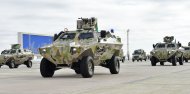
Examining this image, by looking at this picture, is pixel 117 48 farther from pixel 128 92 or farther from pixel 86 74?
pixel 128 92

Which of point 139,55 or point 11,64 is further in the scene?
point 139,55

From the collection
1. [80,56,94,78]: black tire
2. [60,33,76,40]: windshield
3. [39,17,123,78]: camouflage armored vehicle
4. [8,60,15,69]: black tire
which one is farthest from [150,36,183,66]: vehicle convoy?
[80,56,94,78]: black tire

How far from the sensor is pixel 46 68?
18812 mm

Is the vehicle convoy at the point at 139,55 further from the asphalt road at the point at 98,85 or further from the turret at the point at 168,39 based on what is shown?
the asphalt road at the point at 98,85

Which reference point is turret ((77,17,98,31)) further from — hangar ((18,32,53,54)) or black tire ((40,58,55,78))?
hangar ((18,32,53,54))

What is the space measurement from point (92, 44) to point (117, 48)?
291 centimetres

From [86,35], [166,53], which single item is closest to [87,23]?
[86,35]

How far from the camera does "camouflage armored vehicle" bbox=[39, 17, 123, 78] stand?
17750 millimetres

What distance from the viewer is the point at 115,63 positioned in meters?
21.0

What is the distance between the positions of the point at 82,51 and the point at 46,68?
6.49ft

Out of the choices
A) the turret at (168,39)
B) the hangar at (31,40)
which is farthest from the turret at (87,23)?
the hangar at (31,40)

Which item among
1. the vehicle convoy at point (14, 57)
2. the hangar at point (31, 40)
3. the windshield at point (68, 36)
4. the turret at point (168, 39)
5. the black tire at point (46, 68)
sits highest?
the hangar at point (31, 40)

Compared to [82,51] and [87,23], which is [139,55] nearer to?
[87,23]

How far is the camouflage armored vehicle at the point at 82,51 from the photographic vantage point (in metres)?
17.8
